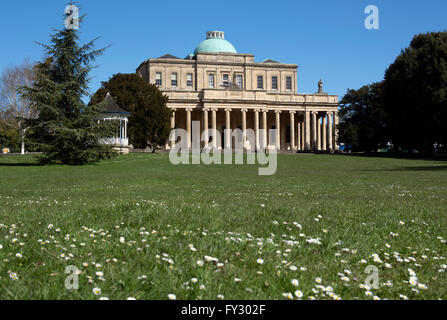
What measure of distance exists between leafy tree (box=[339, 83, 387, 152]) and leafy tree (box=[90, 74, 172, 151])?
30.8 meters

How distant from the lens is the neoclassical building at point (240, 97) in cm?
7606

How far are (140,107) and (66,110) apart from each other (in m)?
22.5

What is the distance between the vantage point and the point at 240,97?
76.1 meters

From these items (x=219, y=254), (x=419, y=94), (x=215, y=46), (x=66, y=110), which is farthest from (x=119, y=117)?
(x=219, y=254)

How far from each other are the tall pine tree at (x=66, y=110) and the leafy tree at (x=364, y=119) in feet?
130

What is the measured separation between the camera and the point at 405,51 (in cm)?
5594

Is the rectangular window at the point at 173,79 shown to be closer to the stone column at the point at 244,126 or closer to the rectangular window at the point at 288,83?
the stone column at the point at 244,126

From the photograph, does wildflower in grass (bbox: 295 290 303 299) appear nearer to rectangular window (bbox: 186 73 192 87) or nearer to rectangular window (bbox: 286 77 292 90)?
rectangular window (bbox: 186 73 192 87)

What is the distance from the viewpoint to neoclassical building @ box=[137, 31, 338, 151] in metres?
76.1

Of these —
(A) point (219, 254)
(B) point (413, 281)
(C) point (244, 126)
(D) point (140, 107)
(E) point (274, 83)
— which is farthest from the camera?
(E) point (274, 83)

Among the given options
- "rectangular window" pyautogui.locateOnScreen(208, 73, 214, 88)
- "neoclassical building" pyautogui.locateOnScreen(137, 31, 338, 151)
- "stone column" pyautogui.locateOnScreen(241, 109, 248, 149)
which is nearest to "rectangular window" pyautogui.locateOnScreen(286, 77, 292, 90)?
"neoclassical building" pyautogui.locateOnScreen(137, 31, 338, 151)

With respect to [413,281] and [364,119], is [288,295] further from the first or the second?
[364,119]

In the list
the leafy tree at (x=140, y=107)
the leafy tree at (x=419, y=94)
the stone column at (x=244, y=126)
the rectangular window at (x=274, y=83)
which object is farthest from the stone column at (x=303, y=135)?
the leafy tree at (x=140, y=107)
